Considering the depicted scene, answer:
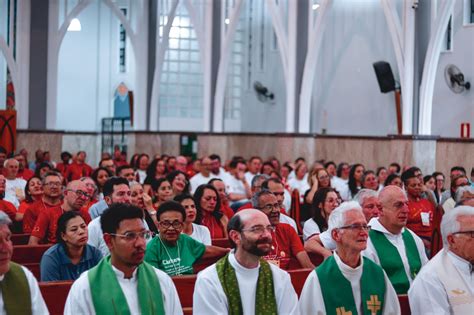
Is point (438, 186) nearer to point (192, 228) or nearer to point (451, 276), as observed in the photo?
point (192, 228)

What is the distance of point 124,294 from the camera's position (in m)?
5.43

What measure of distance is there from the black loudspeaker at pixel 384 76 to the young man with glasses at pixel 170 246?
607 inches

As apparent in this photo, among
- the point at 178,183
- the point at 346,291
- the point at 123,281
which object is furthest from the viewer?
the point at 178,183

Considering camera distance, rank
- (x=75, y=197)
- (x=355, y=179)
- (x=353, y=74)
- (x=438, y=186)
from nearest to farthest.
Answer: (x=75, y=197) → (x=438, y=186) → (x=355, y=179) → (x=353, y=74)

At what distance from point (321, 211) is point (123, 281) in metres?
3.88

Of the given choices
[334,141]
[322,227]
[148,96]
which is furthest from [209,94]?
[322,227]

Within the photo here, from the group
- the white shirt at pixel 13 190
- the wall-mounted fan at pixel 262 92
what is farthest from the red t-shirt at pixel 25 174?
the wall-mounted fan at pixel 262 92

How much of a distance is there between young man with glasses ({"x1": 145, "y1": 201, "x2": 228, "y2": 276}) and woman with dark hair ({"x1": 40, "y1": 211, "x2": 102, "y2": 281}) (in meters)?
0.52

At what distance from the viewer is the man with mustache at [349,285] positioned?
20.0 ft

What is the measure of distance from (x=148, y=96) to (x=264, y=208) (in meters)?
18.7

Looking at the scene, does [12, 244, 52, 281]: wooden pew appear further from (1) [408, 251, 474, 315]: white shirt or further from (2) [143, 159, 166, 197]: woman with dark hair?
(2) [143, 159, 166, 197]: woman with dark hair

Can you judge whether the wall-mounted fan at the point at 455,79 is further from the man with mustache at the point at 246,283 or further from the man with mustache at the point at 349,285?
the man with mustache at the point at 246,283

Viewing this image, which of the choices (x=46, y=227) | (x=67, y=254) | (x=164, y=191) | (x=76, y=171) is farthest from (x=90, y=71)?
(x=67, y=254)

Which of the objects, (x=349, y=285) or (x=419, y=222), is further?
(x=419, y=222)
